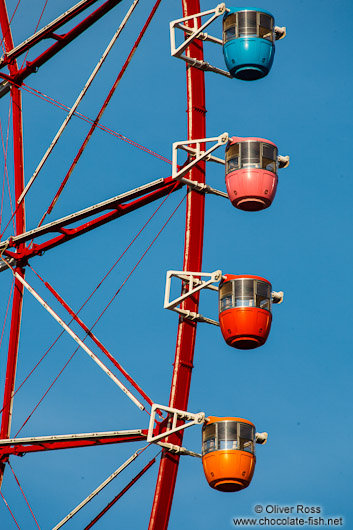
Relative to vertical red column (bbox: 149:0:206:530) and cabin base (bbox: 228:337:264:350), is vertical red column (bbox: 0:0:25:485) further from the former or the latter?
cabin base (bbox: 228:337:264:350)

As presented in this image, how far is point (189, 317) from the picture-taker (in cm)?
4144

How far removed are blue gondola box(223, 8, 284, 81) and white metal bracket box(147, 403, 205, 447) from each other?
29.2 feet

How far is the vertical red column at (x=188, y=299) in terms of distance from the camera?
1569 inches

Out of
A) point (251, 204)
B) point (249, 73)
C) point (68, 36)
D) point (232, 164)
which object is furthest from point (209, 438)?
point (68, 36)

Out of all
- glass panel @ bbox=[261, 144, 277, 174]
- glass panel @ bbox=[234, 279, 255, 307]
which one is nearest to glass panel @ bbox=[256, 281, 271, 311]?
glass panel @ bbox=[234, 279, 255, 307]

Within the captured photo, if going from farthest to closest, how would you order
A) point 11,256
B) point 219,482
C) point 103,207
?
point 11,256 < point 103,207 < point 219,482

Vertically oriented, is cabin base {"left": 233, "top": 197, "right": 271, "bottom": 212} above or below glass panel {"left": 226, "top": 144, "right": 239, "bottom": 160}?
below

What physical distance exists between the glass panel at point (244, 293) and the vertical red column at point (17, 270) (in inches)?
268

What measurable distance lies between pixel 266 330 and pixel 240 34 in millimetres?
7855

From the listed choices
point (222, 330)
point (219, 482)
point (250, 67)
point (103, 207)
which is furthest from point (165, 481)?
point (250, 67)

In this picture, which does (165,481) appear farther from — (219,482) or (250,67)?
(250,67)

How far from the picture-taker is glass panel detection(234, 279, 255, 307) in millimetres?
40688

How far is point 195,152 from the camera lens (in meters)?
42.6

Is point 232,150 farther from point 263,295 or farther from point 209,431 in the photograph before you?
point 209,431
